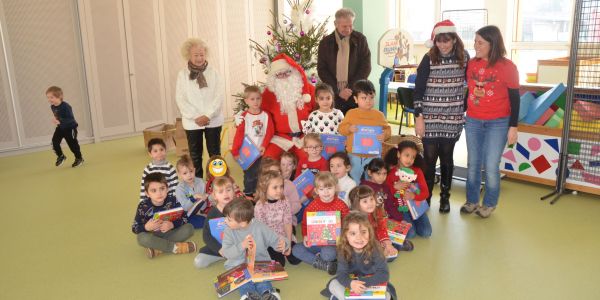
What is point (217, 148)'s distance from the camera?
18.0 feet

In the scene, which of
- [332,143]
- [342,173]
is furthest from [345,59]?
[342,173]

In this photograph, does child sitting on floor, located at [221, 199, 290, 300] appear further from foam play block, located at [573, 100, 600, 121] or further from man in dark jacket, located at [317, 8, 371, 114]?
foam play block, located at [573, 100, 600, 121]

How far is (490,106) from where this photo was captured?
13.8 ft

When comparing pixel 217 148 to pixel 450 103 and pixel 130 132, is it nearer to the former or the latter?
pixel 450 103

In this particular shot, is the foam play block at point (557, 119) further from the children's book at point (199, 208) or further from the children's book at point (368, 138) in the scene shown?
the children's book at point (199, 208)

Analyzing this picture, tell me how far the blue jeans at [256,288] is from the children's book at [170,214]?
3.62 feet

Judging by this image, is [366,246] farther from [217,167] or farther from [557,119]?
[557,119]

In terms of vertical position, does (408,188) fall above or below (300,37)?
below

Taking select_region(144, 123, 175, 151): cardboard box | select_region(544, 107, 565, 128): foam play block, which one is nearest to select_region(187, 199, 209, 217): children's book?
select_region(144, 123, 175, 151): cardboard box

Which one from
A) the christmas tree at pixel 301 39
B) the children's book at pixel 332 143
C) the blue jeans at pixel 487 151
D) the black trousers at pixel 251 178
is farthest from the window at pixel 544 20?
the black trousers at pixel 251 178

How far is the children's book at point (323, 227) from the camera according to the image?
142 inches

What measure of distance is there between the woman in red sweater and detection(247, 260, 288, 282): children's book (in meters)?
2.25

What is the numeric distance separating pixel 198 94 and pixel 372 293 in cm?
318

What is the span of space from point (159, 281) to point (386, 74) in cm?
561
